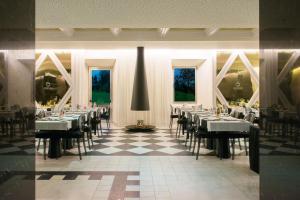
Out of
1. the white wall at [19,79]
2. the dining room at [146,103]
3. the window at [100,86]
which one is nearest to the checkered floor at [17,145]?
the dining room at [146,103]

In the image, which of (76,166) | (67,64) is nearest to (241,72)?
(67,64)

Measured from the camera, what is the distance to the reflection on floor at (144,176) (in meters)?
3.31

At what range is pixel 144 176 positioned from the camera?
159 inches

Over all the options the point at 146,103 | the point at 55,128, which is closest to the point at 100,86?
the point at 146,103

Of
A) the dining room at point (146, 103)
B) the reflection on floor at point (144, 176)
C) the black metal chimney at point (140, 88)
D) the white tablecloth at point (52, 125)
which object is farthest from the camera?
the black metal chimney at point (140, 88)

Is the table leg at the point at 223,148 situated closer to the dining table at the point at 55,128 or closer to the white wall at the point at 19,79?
the dining table at the point at 55,128

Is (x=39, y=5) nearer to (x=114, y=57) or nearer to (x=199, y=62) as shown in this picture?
(x=114, y=57)

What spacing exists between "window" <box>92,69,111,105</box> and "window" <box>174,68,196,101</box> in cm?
276

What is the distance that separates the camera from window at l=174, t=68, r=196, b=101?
11.5 meters

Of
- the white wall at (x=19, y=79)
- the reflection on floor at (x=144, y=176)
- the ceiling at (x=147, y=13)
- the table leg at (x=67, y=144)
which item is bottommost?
the reflection on floor at (x=144, y=176)

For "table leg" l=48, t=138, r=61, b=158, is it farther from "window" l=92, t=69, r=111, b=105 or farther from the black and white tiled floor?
"window" l=92, t=69, r=111, b=105

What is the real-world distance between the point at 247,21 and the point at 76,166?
4198mm

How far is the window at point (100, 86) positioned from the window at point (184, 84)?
9.04ft

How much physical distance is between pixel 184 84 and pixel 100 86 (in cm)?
341
